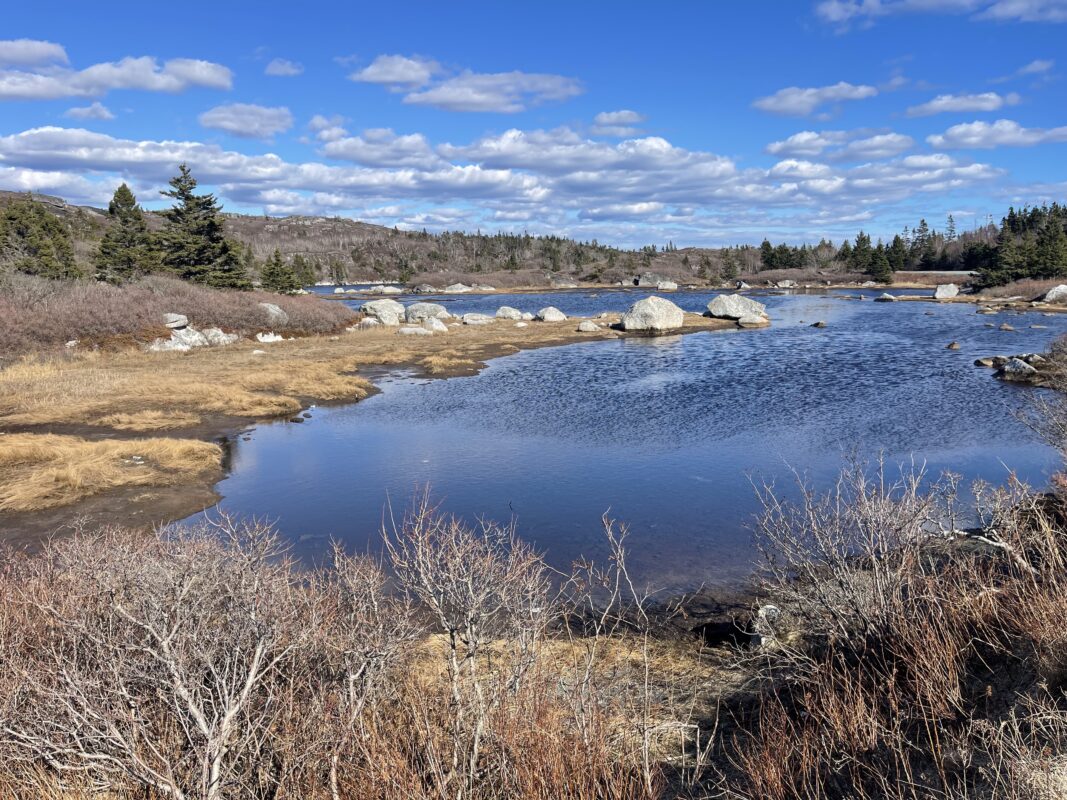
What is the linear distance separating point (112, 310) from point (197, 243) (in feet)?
44.9

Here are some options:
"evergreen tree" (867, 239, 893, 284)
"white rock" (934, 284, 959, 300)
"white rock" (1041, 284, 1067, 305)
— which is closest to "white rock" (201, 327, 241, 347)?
"white rock" (1041, 284, 1067, 305)

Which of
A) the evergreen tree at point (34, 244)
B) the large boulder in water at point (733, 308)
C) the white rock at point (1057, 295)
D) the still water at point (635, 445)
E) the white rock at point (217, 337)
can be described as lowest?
the still water at point (635, 445)

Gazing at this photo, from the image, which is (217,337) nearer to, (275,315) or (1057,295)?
(275,315)

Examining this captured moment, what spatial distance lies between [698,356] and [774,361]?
5.19 metres

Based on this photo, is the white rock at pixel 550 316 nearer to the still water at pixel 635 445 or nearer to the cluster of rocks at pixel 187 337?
the still water at pixel 635 445

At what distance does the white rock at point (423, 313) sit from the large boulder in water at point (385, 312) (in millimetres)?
984

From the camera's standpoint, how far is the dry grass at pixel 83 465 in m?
16.5

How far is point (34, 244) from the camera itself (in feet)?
211

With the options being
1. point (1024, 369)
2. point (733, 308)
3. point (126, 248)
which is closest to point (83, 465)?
point (1024, 369)

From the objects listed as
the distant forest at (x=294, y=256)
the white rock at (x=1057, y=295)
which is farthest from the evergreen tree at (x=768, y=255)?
the white rock at (x=1057, y=295)

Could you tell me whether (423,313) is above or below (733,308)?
below

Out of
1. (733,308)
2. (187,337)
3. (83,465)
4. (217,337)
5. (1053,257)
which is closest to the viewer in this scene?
(83,465)

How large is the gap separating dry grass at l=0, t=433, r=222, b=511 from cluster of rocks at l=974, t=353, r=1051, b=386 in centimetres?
3396

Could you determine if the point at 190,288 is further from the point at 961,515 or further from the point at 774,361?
the point at 961,515
